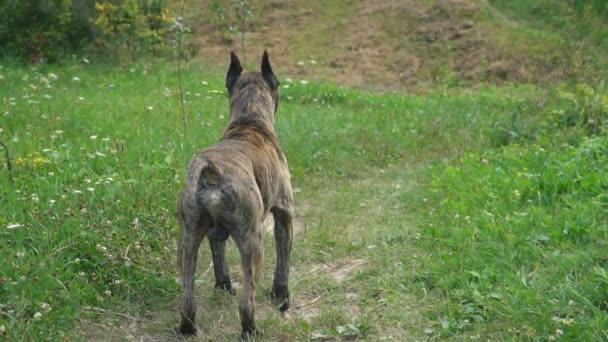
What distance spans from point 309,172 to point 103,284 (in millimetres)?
4280

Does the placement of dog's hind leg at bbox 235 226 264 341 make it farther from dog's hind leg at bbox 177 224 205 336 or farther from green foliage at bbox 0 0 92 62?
green foliage at bbox 0 0 92 62

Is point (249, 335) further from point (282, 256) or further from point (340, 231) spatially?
point (340, 231)

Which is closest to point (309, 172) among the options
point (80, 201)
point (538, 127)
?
point (538, 127)

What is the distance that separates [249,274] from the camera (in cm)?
455

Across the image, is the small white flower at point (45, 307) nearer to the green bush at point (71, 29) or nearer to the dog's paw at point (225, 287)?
the dog's paw at point (225, 287)

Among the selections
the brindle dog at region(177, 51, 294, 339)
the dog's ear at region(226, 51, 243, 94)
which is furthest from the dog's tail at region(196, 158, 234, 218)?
the dog's ear at region(226, 51, 243, 94)

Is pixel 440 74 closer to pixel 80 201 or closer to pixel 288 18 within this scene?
pixel 288 18

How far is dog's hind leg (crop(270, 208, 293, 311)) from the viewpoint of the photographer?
5.46m

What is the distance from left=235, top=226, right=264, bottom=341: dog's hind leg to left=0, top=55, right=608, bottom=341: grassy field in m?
0.19

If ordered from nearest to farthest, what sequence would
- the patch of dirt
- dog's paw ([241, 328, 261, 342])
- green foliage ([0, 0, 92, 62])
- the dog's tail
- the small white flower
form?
the dog's tail → the small white flower → dog's paw ([241, 328, 261, 342]) → green foliage ([0, 0, 92, 62]) → the patch of dirt

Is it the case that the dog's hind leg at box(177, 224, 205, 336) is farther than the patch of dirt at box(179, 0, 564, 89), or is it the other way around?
the patch of dirt at box(179, 0, 564, 89)

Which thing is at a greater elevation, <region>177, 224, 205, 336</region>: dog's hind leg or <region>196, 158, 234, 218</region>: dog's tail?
<region>196, 158, 234, 218</region>: dog's tail

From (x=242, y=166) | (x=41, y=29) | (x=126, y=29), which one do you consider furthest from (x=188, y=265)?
(x=41, y=29)

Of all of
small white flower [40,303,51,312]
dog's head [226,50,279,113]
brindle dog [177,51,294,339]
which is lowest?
small white flower [40,303,51,312]
